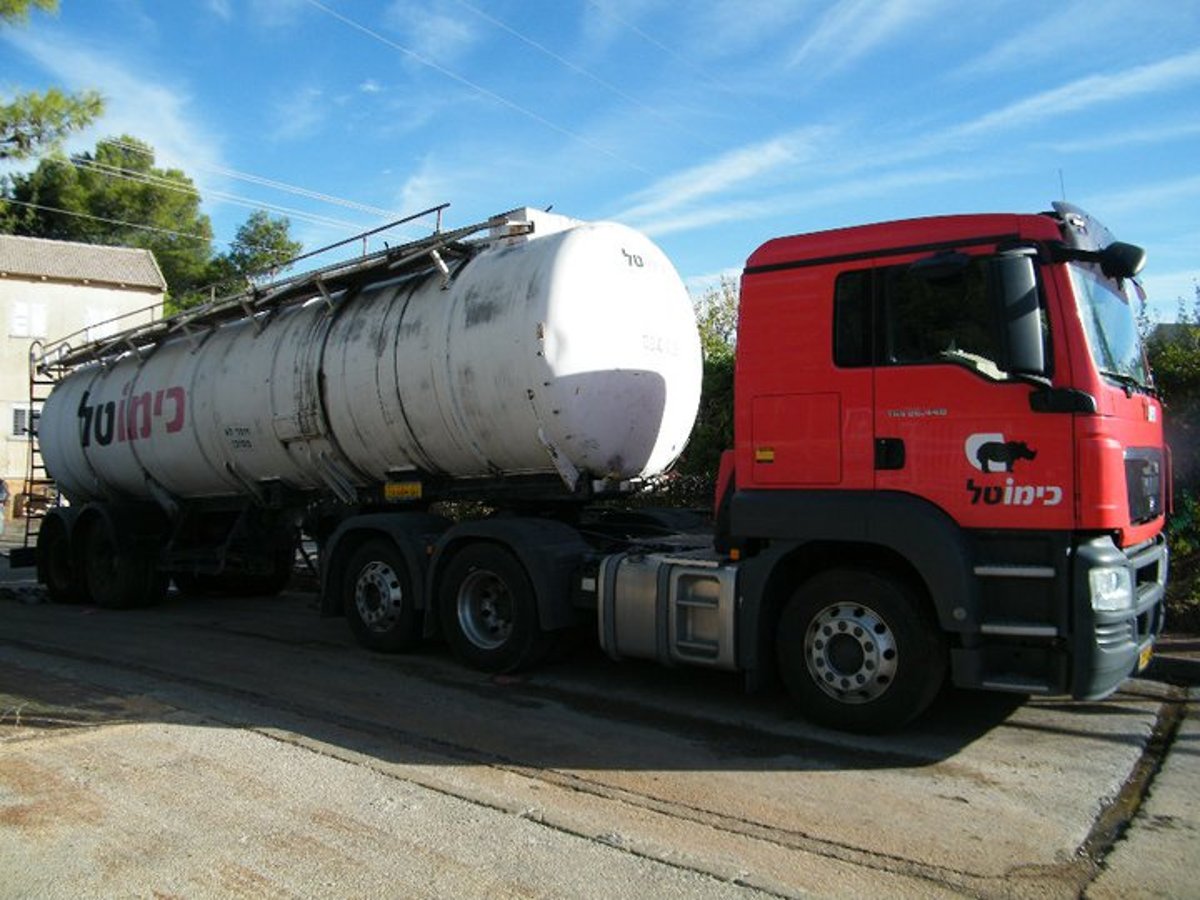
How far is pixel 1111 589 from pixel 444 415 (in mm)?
4969

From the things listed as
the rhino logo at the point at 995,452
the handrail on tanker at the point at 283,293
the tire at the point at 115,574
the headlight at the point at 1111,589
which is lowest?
the tire at the point at 115,574

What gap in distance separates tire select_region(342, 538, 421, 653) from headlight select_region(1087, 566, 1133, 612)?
514cm

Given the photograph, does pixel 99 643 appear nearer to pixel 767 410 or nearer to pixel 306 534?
pixel 306 534

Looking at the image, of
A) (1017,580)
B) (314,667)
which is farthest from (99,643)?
(1017,580)

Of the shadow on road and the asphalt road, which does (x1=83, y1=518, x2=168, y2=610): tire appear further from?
the asphalt road

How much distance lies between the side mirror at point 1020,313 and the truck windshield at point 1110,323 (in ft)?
0.95

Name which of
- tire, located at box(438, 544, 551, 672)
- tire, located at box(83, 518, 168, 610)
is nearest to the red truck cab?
tire, located at box(438, 544, 551, 672)

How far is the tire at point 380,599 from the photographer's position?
8273mm

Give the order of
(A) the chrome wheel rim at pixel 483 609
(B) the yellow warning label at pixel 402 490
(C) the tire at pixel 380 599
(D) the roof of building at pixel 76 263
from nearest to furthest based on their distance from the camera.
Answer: (A) the chrome wheel rim at pixel 483 609
(C) the tire at pixel 380 599
(B) the yellow warning label at pixel 402 490
(D) the roof of building at pixel 76 263

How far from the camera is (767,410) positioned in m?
6.07

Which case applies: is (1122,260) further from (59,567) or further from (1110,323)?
(59,567)

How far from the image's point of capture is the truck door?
5195mm

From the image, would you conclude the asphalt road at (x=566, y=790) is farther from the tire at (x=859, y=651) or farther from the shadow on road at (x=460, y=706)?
the tire at (x=859, y=651)

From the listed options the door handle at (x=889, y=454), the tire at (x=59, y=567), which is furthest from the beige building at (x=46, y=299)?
the door handle at (x=889, y=454)
